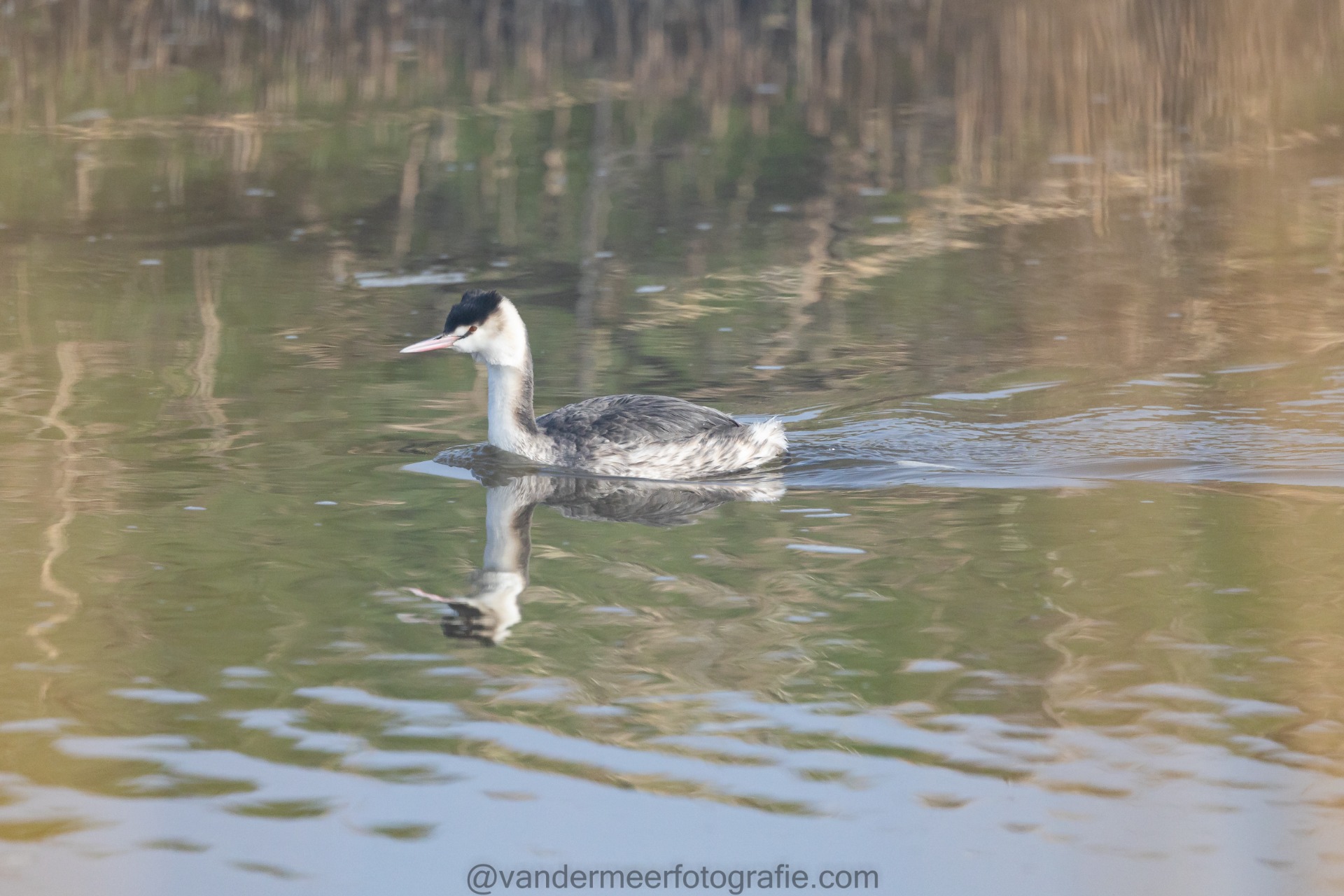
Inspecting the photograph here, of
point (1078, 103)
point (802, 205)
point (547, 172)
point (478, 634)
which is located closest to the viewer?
point (478, 634)

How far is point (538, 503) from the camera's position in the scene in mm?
11055

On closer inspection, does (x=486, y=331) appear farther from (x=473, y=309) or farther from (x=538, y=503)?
(x=538, y=503)

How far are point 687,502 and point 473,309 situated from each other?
1711 mm

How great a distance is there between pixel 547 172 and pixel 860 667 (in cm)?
1382

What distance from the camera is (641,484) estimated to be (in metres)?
11.6

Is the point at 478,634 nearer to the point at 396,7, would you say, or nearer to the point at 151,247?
the point at 151,247

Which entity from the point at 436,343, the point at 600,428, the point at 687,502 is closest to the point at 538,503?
the point at 600,428

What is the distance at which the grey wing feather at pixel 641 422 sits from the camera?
11406 mm

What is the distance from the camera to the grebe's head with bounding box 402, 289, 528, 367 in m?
11.5

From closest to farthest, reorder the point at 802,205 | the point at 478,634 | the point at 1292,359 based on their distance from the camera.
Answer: the point at 478,634, the point at 1292,359, the point at 802,205

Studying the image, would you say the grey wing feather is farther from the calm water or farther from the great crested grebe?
the calm water

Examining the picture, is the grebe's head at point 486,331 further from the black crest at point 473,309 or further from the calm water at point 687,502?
the calm water at point 687,502

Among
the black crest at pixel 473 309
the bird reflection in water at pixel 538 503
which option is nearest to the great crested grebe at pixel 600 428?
the black crest at pixel 473 309

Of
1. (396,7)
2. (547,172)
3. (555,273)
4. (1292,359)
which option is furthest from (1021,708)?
(396,7)
